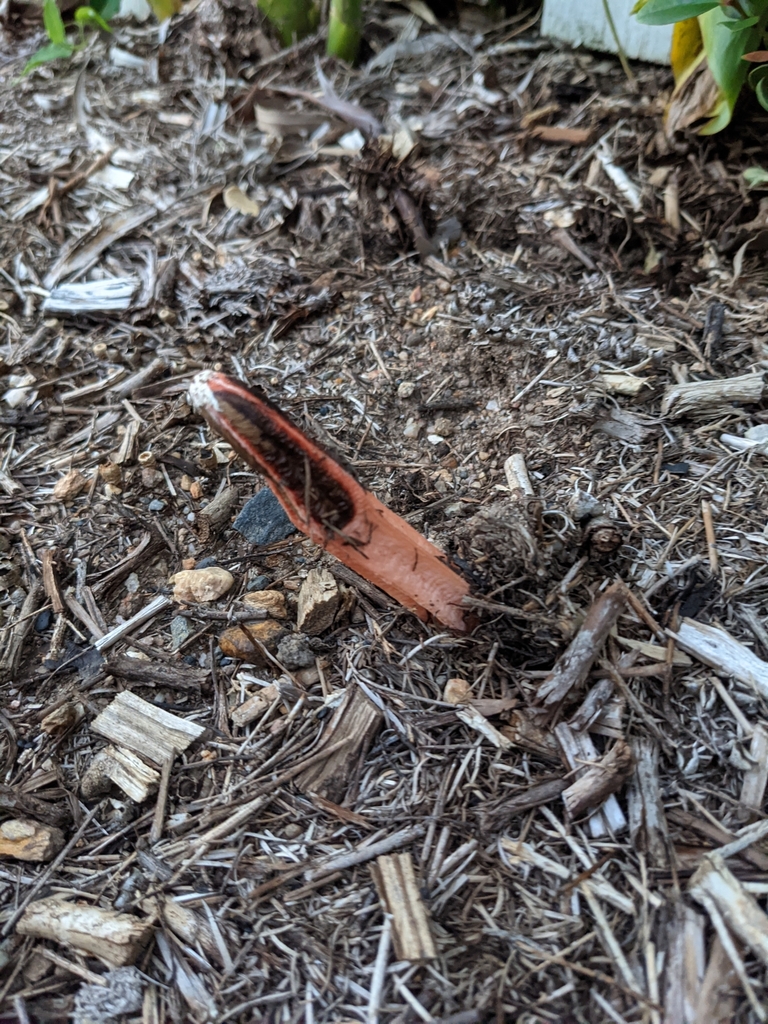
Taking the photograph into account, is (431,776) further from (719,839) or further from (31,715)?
(31,715)

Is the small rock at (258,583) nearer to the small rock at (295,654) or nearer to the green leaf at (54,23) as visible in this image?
the small rock at (295,654)

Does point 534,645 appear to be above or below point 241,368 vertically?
below

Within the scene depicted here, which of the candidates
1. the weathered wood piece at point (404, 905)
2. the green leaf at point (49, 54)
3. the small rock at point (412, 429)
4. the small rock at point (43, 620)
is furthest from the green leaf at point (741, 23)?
the green leaf at point (49, 54)

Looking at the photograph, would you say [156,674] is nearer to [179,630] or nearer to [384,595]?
[179,630]

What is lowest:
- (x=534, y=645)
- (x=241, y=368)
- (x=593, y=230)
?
(x=534, y=645)

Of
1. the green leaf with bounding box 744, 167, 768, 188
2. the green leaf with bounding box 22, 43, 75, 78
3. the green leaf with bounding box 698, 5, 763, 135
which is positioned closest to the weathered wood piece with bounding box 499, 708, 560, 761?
the green leaf with bounding box 744, 167, 768, 188

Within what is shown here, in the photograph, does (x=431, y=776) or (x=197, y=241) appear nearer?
(x=431, y=776)

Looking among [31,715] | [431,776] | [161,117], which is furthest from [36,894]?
[161,117]
